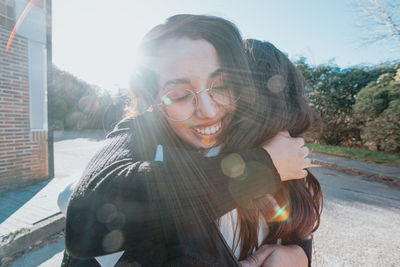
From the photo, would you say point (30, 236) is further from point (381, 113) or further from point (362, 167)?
point (381, 113)

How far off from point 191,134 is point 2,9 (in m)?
5.62

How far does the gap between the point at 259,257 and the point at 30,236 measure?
343 centimetres

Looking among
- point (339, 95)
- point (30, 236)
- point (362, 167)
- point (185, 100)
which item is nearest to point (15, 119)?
point (30, 236)

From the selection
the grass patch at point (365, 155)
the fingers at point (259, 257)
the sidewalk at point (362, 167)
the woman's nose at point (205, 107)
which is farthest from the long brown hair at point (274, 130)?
the grass patch at point (365, 155)

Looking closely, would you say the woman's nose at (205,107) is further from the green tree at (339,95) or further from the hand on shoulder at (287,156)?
the green tree at (339,95)

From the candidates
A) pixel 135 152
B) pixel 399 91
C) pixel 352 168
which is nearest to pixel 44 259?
pixel 135 152

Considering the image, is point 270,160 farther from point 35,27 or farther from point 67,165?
point 67,165

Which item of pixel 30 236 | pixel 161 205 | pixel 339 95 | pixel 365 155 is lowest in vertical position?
pixel 30 236

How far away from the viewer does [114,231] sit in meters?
0.67

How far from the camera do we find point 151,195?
68cm

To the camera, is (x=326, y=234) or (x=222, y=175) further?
(x=326, y=234)

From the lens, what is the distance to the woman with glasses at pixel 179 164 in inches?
26.3

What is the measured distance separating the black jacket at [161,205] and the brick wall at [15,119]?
5.34m

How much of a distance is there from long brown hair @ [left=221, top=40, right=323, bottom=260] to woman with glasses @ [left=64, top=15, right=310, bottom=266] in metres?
0.04
